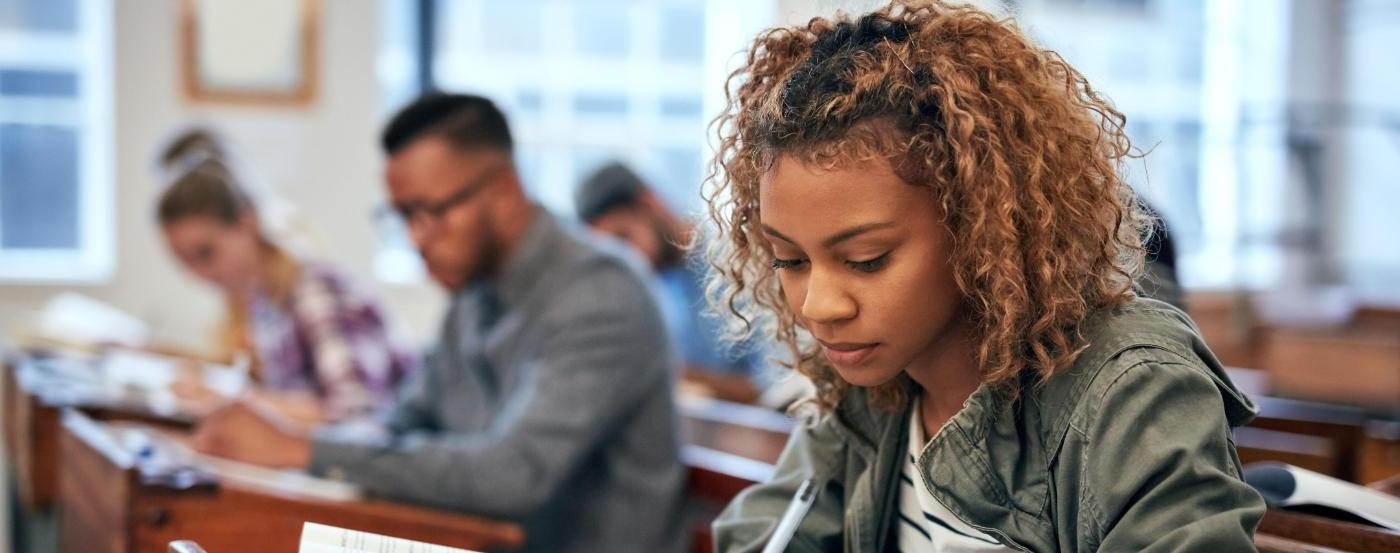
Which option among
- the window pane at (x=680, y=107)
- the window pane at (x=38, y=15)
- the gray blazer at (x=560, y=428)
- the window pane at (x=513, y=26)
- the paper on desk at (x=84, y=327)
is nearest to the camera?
the gray blazer at (x=560, y=428)

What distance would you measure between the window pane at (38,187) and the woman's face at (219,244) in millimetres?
2684

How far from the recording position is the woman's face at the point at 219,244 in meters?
3.63

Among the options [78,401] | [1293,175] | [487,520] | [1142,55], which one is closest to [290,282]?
[78,401]

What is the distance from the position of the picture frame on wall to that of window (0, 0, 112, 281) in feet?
1.21

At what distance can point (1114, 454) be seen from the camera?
1043 millimetres

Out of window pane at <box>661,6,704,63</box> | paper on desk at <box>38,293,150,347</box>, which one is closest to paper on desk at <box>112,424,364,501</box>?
paper on desk at <box>38,293,150,347</box>

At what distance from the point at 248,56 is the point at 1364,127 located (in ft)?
20.1

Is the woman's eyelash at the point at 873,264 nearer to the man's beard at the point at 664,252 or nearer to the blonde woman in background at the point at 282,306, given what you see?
the blonde woman in background at the point at 282,306

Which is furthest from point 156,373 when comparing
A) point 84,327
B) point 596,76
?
point 596,76

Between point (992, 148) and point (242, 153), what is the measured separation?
5.26 metres

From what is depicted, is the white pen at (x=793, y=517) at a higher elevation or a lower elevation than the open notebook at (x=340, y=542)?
lower

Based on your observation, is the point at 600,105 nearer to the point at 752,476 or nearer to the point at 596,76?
the point at 596,76

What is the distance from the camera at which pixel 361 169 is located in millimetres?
6160

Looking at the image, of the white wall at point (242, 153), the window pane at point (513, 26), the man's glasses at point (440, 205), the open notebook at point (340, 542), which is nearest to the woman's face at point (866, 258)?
the open notebook at point (340, 542)
